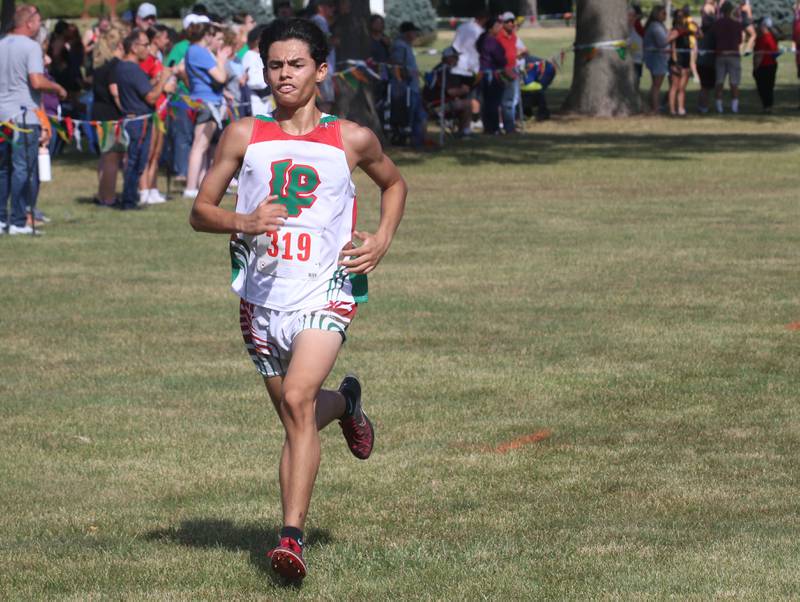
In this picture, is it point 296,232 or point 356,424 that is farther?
point 356,424

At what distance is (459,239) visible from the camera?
1730 centimetres

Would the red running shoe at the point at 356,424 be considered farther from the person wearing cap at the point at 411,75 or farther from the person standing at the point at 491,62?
the person standing at the point at 491,62

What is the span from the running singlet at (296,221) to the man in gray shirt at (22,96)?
432 inches

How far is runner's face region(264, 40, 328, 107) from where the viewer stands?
5.96 meters

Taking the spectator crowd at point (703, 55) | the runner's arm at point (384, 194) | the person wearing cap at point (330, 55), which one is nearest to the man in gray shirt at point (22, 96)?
the person wearing cap at point (330, 55)

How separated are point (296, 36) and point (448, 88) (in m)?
23.3

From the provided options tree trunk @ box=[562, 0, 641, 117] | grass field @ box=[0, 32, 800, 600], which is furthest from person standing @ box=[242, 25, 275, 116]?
tree trunk @ box=[562, 0, 641, 117]

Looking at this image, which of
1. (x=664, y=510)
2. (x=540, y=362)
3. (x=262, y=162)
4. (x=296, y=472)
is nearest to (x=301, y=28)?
(x=262, y=162)

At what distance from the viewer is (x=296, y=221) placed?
232 inches

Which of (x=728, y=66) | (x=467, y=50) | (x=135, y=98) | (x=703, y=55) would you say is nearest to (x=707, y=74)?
(x=703, y=55)

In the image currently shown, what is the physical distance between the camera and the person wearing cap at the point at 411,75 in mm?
27766

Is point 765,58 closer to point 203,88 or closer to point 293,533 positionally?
point 203,88

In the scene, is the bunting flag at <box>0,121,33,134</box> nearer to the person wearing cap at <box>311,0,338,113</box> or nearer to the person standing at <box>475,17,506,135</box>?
the person wearing cap at <box>311,0,338,113</box>

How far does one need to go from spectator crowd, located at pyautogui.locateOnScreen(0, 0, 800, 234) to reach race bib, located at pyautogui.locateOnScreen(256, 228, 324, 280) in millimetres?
11101
